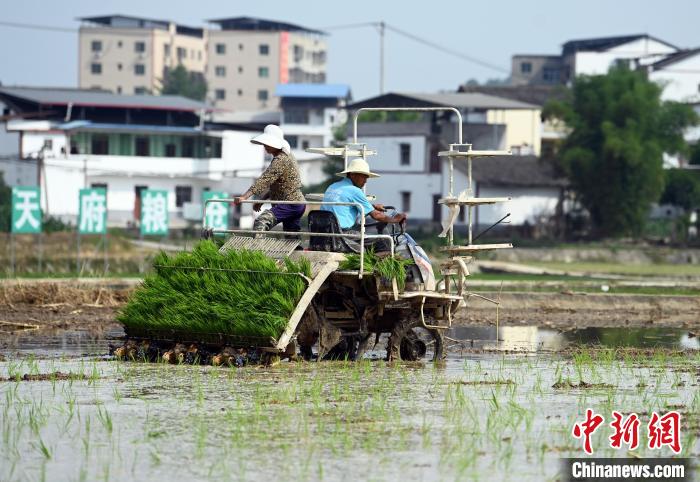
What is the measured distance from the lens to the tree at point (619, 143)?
5588 centimetres

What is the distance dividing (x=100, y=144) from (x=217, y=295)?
54.6 metres

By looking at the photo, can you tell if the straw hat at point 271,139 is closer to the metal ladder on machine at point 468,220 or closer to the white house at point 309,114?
the metal ladder on machine at point 468,220

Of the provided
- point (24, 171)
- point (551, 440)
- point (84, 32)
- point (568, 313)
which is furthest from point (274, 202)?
point (84, 32)

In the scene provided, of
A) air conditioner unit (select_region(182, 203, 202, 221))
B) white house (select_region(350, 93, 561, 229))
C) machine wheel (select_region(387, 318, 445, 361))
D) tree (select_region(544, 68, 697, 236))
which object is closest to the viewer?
machine wheel (select_region(387, 318, 445, 361))

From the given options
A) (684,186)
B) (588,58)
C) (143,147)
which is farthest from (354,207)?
(588,58)

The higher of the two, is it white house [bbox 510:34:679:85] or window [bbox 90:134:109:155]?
white house [bbox 510:34:679:85]

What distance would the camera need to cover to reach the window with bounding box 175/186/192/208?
6844cm

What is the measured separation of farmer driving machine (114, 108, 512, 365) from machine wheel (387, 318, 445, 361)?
13 millimetres

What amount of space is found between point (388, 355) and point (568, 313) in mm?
9456

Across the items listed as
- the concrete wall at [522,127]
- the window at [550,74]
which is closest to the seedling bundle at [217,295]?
the concrete wall at [522,127]

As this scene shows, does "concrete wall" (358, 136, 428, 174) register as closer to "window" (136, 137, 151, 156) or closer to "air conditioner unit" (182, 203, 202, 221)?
"air conditioner unit" (182, 203, 202, 221)

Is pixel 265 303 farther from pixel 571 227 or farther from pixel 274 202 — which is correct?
pixel 571 227

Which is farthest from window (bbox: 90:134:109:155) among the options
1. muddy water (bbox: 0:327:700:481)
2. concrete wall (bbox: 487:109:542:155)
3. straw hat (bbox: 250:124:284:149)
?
straw hat (bbox: 250:124:284:149)

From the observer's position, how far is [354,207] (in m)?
14.0
